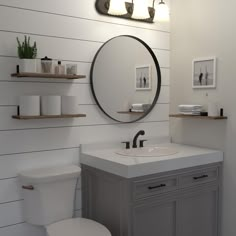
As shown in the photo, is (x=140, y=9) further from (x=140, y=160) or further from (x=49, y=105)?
(x=140, y=160)

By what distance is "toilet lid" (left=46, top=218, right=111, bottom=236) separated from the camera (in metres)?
2.12

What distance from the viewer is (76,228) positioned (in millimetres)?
2199

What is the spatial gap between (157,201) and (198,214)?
18.9 inches

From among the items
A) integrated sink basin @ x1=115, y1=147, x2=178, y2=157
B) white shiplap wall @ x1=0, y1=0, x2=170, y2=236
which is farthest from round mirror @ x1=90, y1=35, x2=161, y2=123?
integrated sink basin @ x1=115, y1=147, x2=178, y2=157

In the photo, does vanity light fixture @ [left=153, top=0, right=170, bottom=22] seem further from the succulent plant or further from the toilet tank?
the toilet tank

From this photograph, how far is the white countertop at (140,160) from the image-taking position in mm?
2191

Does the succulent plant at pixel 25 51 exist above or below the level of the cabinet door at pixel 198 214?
above

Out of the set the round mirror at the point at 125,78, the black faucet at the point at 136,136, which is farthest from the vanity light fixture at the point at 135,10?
the black faucet at the point at 136,136

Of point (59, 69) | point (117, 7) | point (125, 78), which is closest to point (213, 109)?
point (125, 78)

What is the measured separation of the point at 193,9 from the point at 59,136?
5.24ft

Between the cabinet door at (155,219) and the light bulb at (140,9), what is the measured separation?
5.13 feet

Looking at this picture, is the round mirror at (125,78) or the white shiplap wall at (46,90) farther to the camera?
the round mirror at (125,78)

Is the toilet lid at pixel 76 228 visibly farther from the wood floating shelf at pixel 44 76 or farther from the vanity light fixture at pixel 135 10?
the vanity light fixture at pixel 135 10

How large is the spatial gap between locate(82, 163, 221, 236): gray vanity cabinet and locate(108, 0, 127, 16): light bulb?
1.28 m
